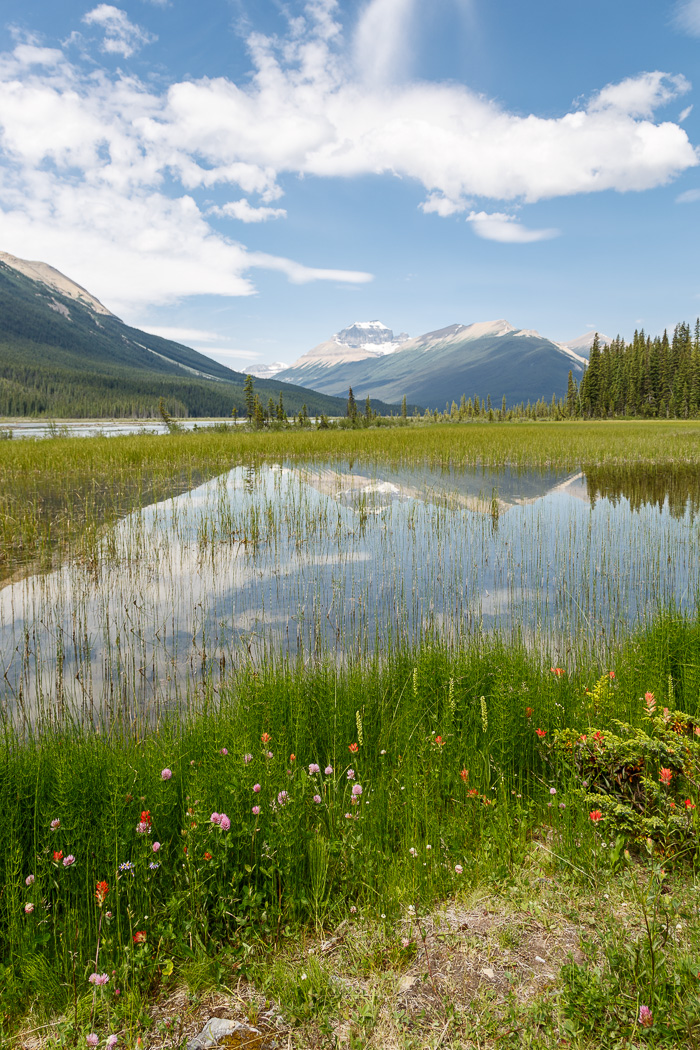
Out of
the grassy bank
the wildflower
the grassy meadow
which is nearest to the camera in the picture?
the wildflower

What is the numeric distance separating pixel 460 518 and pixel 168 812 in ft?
30.9

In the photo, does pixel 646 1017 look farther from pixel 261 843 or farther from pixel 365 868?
pixel 261 843

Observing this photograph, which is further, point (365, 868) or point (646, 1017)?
point (365, 868)

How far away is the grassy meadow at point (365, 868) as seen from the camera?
6.58 feet

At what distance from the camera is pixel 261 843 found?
2.71 meters

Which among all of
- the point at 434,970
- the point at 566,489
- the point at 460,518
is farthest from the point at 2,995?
the point at 566,489

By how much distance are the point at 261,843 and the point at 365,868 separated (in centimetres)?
56

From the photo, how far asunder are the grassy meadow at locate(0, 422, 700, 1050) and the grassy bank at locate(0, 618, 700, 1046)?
0.05 feet

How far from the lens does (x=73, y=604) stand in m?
6.72

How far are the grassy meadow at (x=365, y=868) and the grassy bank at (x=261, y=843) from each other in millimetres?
15

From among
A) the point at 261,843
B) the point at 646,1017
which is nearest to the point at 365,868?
the point at 261,843

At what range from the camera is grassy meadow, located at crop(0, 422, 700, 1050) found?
201 centimetres

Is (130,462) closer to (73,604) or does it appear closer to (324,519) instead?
(324,519)

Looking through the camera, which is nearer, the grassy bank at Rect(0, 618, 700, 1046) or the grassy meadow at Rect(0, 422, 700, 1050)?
the grassy meadow at Rect(0, 422, 700, 1050)
